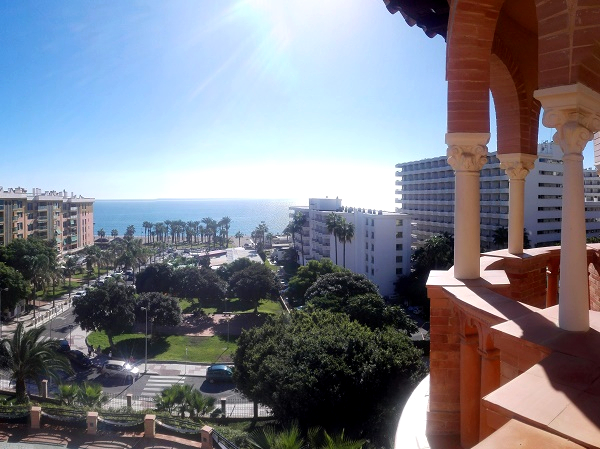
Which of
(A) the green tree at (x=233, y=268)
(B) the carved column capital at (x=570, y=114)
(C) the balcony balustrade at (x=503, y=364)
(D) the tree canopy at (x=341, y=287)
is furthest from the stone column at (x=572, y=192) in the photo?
(A) the green tree at (x=233, y=268)

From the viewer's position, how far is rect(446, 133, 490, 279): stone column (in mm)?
5680

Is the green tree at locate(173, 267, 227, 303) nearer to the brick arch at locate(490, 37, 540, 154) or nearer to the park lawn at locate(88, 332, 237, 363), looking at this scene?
the park lawn at locate(88, 332, 237, 363)

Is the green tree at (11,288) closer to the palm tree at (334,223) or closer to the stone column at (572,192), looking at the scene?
the palm tree at (334,223)

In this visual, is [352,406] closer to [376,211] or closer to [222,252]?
[376,211]

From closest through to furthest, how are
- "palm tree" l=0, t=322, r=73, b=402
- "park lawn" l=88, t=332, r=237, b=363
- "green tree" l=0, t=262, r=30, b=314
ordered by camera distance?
1. "palm tree" l=0, t=322, r=73, b=402
2. "park lawn" l=88, t=332, r=237, b=363
3. "green tree" l=0, t=262, r=30, b=314

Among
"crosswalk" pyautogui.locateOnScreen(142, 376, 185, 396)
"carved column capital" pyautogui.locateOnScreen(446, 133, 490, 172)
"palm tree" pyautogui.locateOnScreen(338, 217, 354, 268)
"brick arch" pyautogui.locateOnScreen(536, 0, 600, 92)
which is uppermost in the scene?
"brick arch" pyautogui.locateOnScreen(536, 0, 600, 92)

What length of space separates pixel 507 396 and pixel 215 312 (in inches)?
1812

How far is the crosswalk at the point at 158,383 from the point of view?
2726cm

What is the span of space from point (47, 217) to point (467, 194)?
79282 mm

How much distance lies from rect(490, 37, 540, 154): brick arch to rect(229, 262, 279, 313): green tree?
38.5m

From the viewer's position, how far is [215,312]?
46.8 metres

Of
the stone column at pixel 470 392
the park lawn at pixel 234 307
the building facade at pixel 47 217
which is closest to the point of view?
the stone column at pixel 470 392

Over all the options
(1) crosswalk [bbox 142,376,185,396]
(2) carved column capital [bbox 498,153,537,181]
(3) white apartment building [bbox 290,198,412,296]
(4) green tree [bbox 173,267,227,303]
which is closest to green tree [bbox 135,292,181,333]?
(1) crosswalk [bbox 142,376,185,396]

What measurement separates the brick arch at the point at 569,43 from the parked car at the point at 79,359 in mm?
34771
